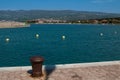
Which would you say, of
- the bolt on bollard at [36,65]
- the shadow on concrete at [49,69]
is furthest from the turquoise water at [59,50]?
the bolt on bollard at [36,65]

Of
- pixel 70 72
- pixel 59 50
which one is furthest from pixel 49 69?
pixel 59 50

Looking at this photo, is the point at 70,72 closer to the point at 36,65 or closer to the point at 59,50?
the point at 36,65

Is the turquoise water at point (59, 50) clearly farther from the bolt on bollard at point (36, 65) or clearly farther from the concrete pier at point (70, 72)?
the bolt on bollard at point (36, 65)

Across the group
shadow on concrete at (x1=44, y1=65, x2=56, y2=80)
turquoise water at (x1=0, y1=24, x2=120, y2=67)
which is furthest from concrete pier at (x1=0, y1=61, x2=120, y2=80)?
turquoise water at (x1=0, y1=24, x2=120, y2=67)

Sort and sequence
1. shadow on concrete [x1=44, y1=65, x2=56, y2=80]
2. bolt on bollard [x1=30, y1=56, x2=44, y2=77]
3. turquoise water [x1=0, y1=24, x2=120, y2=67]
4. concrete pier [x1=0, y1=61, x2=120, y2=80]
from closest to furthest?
1. bolt on bollard [x1=30, y1=56, x2=44, y2=77]
2. concrete pier [x1=0, y1=61, x2=120, y2=80]
3. shadow on concrete [x1=44, y1=65, x2=56, y2=80]
4. turquoise water [x1=0, y1=24, x2=120, y2=67]

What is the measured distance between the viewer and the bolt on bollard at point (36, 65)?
1345cm

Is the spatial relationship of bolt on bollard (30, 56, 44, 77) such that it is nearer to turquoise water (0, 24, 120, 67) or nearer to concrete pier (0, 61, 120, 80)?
concrete pier (0, 61, 120, 80)

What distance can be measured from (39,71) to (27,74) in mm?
810

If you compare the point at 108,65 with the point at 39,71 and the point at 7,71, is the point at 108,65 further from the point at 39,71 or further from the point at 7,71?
the point at 7,71

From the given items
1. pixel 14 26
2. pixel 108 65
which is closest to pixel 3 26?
pixel 14 26

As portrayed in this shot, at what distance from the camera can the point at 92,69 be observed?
15266 mm

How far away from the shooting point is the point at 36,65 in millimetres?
13555

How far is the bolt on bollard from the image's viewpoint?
13455mm

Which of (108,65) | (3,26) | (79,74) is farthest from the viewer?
(3,26)
